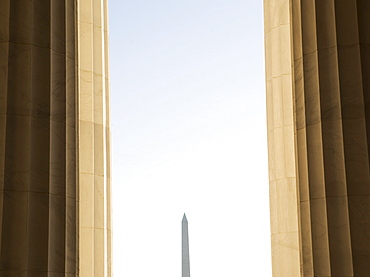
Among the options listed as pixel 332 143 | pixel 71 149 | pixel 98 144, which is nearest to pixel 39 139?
pixel 71 149

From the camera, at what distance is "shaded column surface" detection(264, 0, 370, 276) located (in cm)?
4644

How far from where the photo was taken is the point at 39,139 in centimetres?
4500

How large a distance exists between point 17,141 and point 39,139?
4.20 ft

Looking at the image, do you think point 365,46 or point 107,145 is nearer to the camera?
point 365,46

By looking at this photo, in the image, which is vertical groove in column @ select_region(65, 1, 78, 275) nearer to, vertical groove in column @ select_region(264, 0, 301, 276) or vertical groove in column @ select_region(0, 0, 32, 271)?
vertical groove in column @ select_region(0, 0, 32, 271)

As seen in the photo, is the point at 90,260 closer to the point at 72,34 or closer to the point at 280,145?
the point at 280,145

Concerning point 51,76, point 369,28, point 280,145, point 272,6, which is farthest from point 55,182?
point 272,6

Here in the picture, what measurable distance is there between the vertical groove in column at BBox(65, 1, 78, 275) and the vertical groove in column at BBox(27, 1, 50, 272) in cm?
194

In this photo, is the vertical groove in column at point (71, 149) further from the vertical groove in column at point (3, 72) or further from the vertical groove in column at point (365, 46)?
the vertical groove in column at point (365, 46)

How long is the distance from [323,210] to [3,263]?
18715 millimetres

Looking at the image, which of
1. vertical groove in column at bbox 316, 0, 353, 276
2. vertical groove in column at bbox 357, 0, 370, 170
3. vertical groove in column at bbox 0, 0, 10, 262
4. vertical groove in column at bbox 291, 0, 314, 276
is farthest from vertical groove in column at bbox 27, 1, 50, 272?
vertical groove in column at bbox 357, 0, 370, 170

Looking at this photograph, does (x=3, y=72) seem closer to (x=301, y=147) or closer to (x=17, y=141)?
(x=17, y=141)

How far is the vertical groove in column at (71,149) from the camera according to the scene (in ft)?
150

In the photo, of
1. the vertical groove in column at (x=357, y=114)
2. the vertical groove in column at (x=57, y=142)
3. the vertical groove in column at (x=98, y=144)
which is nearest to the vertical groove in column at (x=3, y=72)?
the vertical groove in column at (x=57, y=142)
